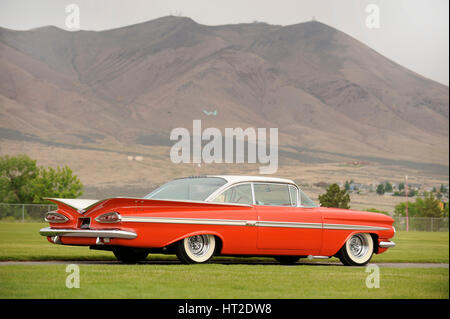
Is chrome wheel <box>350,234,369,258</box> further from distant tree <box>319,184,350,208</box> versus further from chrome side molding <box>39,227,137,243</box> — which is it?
distant tree <box>319,184,350,208</box>

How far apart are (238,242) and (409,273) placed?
10.3 feet

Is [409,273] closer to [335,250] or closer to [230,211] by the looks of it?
[335,250]

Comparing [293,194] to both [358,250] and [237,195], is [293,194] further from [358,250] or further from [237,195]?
[358,250]

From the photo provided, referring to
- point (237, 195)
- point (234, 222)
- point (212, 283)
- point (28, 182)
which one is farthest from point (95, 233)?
point (28, 182)

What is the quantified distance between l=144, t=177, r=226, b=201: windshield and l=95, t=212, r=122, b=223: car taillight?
172 cm

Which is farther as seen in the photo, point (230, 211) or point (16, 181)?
point (16, 181)

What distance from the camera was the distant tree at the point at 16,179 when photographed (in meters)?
103

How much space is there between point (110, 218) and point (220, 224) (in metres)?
1.84

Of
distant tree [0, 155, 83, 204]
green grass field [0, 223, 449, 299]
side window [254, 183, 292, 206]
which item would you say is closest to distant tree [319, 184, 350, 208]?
distant tree [0, 155, 83, 204]

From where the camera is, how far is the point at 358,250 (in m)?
14.2

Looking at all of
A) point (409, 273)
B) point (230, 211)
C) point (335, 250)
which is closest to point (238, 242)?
point (230, 211)

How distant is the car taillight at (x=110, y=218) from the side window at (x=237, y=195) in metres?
1.86

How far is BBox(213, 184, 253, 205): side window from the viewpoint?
12.6m

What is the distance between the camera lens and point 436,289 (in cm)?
1065
